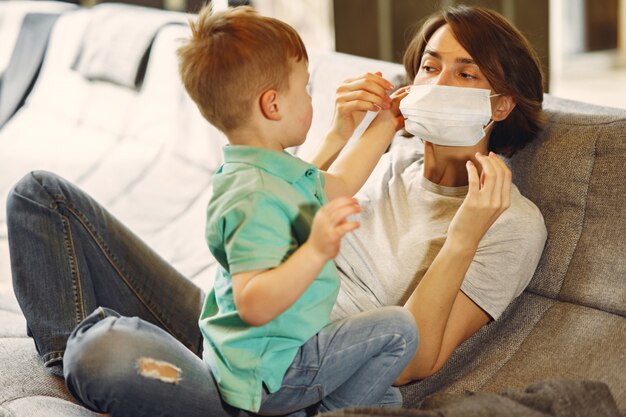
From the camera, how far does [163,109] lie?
3396mm

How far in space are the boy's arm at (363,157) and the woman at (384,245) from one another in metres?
0.05

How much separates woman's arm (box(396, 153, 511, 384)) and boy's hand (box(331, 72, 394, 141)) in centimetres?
27

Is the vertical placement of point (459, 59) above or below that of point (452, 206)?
above

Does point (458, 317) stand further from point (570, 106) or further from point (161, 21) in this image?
point (161, 21)

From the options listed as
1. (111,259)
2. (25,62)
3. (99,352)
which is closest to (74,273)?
(111,259)

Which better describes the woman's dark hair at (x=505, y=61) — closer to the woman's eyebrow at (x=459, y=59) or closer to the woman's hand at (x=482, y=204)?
the woman's eyebrow at (x=459, y=59)

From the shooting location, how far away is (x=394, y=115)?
1.84 m

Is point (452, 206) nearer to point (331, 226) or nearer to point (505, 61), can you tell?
point (505, 61)

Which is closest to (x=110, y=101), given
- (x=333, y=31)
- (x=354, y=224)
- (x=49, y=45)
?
(x=49, y=45)

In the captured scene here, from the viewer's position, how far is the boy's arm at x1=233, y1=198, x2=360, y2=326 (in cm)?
123

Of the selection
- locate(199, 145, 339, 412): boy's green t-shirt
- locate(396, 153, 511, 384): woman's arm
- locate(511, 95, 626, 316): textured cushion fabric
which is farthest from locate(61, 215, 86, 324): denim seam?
locate(511, 95, 626, 316): textured cushion fabric

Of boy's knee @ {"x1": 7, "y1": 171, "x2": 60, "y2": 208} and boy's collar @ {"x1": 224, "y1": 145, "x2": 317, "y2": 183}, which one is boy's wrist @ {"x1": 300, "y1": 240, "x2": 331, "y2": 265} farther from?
boy's knee @ {"x1": 7, "y1": 171, "x2": 60, "y2": 208}

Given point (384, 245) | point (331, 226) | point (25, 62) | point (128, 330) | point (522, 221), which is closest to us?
point (331, 226)

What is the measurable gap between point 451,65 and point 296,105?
474 millimetres
